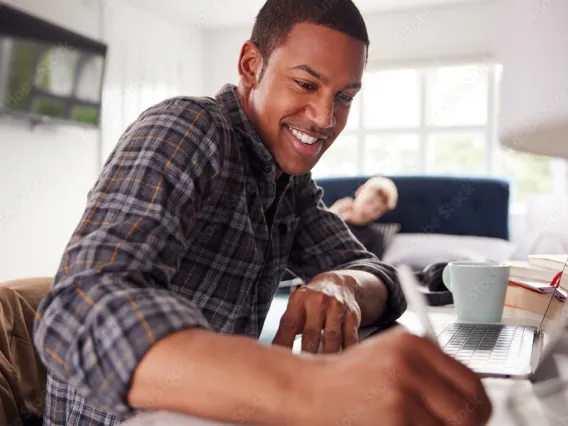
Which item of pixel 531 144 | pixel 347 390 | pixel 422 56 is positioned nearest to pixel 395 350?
pixel 347 390

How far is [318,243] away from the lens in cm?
123

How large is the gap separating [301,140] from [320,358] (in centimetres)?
56

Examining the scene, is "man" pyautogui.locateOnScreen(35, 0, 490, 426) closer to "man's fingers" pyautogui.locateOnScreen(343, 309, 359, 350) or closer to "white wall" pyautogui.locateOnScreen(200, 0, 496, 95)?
"man's fingers" pyautogui.locateOnScreen(343, 309, 359, 350)

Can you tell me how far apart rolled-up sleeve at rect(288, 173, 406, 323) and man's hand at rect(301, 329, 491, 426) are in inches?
27.6

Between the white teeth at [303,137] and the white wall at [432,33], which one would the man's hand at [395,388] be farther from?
the white wall at [432,33]

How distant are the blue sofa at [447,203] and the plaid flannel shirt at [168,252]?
255 centimetres

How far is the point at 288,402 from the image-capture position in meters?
0.42

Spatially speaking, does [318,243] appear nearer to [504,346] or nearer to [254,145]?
[254,145]

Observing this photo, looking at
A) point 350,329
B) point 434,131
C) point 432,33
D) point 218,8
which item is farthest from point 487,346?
point 218,8

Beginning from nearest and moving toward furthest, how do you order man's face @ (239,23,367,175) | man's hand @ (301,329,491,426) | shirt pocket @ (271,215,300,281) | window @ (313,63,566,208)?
man's hand @ (301,329,491,426)
man's face @ (239,23,367,175)
shirt pocket @ (271,215,300,281)
window @ (313,63,566,208)

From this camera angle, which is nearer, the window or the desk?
the desk

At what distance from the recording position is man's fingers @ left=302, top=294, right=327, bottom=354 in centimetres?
79

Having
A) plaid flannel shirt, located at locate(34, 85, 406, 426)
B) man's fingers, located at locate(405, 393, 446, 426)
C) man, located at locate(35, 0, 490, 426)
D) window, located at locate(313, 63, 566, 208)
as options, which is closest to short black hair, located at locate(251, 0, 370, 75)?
man, located at locate(35, 0, 490, 426)

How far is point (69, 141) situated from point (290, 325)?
12.7ft
